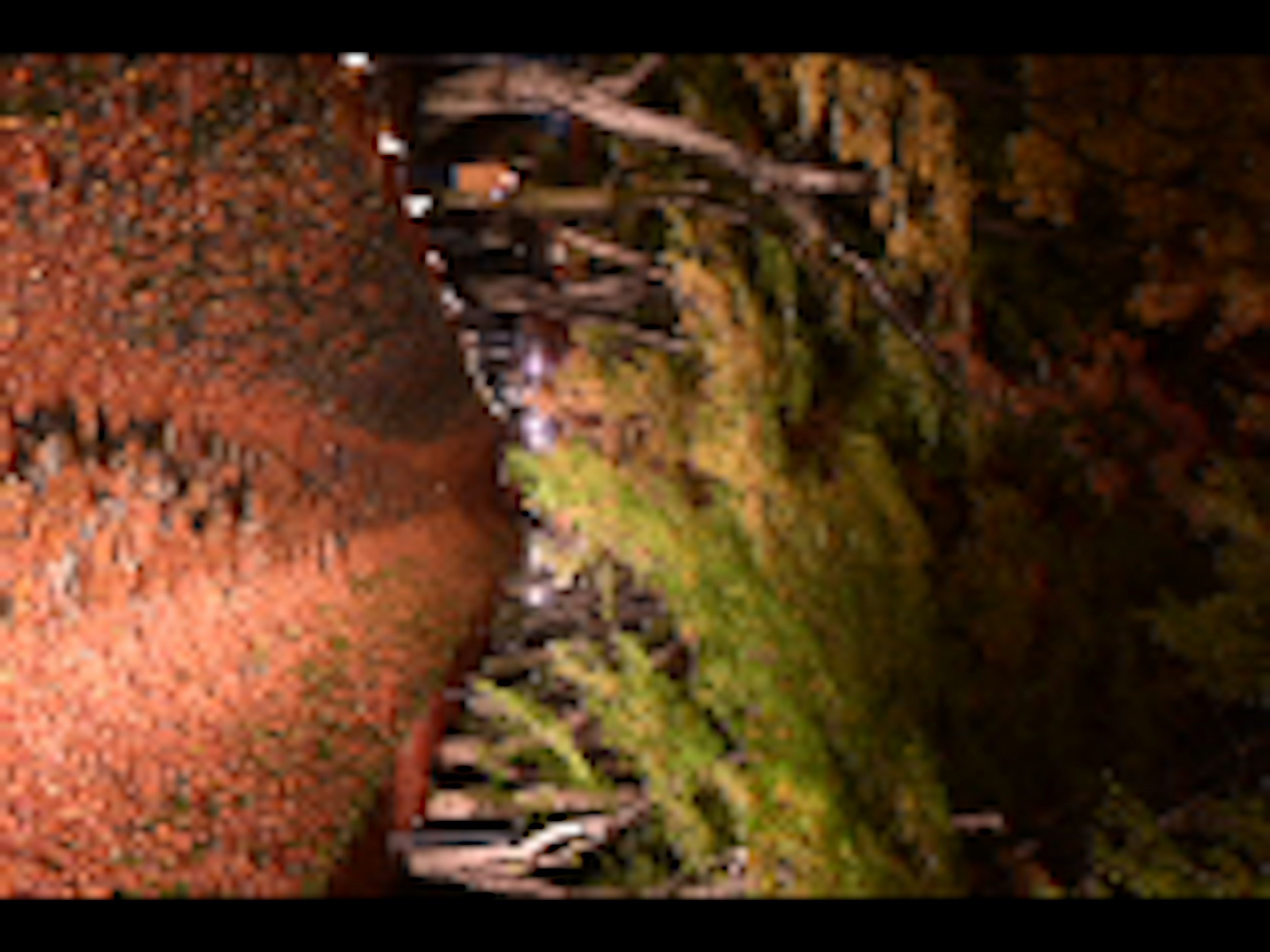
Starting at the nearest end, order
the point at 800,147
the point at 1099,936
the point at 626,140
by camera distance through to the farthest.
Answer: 1. the point at 1099,936
2. the point at 800,147
3. the point at 626,140

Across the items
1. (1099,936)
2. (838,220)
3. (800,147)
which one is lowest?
(1099,936)

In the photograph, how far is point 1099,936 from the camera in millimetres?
1099

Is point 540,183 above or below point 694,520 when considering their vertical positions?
above

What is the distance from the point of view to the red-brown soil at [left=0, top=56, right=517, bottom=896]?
3047mm

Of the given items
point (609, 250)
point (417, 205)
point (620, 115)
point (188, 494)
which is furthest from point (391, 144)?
point (188, 494)

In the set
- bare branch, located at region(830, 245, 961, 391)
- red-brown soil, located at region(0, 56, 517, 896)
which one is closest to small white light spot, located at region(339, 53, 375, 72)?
red-brown soil, located at region(0, 56, 517, 896)

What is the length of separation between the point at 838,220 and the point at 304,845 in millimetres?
2682

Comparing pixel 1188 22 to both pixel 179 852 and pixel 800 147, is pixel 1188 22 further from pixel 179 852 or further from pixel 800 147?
pixel 179 852

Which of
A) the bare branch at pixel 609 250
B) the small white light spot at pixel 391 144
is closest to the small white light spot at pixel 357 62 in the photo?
the small white light spot at pixel 391 144

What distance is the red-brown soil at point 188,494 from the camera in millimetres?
3047

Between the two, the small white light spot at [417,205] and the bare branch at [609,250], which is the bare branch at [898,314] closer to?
the bare branch at [609,250]

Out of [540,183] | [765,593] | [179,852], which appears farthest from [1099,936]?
[540,183]

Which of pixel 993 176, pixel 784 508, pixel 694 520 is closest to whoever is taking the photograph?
pixel 993 176

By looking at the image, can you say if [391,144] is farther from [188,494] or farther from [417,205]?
[188,494]
